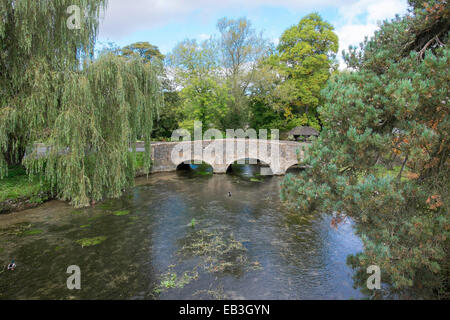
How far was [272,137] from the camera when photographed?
1097 inches

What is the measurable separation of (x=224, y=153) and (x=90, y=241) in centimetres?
1437

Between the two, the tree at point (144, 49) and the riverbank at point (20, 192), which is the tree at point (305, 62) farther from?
the tree at point (144, 49)

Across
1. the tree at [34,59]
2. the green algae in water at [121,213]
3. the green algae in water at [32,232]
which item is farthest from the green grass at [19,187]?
the green algae in water at [121,213]

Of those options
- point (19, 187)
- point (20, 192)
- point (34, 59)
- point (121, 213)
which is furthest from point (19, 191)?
point (34, 59)

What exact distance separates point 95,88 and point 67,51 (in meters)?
2.04

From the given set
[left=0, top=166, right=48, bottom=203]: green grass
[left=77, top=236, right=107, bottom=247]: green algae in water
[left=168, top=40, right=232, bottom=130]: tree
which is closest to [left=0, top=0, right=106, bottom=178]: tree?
[left=0, top=166, right=48, bottom=203]: green grass

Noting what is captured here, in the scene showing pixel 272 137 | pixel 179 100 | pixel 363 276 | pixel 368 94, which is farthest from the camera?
pixel 179 100

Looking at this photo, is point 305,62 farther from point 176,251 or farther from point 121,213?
point 176,251

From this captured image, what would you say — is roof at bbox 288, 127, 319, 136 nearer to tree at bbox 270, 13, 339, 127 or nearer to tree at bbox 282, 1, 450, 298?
tree at bbox 270, 13, 339, 127

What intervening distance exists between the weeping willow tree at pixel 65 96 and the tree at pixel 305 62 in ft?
60.3

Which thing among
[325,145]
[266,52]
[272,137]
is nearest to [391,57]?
[325,145]

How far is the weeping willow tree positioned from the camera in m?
10.2
